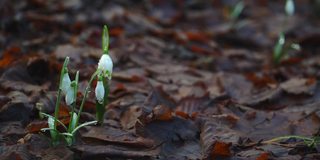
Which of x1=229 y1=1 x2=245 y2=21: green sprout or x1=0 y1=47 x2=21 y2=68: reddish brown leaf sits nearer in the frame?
x1=0 y1=47 x2=21 y2=68: reddish brown leaf

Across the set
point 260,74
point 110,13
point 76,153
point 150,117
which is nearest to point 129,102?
point 150,117

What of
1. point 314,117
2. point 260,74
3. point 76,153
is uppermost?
point 260,74

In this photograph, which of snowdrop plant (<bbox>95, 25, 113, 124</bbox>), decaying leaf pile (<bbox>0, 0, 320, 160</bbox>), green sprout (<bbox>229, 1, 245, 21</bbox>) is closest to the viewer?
snowdrop plant (<bbox>95, 25, 113, 124</bbox>)

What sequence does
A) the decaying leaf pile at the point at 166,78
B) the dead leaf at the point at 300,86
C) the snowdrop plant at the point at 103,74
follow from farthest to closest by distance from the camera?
the dead leaf at the point at 300,86
the decaying leaf pile at the point at 166,78
the snowdrop plant at the point at 103,74

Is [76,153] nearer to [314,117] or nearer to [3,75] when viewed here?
[3,75]

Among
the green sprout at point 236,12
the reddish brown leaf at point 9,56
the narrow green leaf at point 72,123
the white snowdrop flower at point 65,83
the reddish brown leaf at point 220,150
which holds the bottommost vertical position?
the narrow green leaf at point 72,123

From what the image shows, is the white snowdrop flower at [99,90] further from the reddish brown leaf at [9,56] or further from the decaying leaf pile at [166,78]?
the reddish brown leaf at [9,56]

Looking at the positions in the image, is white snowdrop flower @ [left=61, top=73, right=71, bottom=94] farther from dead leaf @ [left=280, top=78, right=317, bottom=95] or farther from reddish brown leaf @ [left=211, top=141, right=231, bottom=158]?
dead leaf @ [left=280, top=78, right=317, bottom=95]

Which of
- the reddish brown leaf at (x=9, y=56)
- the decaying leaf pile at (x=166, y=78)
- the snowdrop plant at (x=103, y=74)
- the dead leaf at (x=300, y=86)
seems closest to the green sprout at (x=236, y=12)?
the decaying leaf pile at (x=166, y=78)

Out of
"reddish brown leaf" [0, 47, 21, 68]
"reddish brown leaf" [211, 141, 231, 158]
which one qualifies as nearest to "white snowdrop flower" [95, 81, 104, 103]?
"reddish brown leaf" [211, 141, 231, 158]
